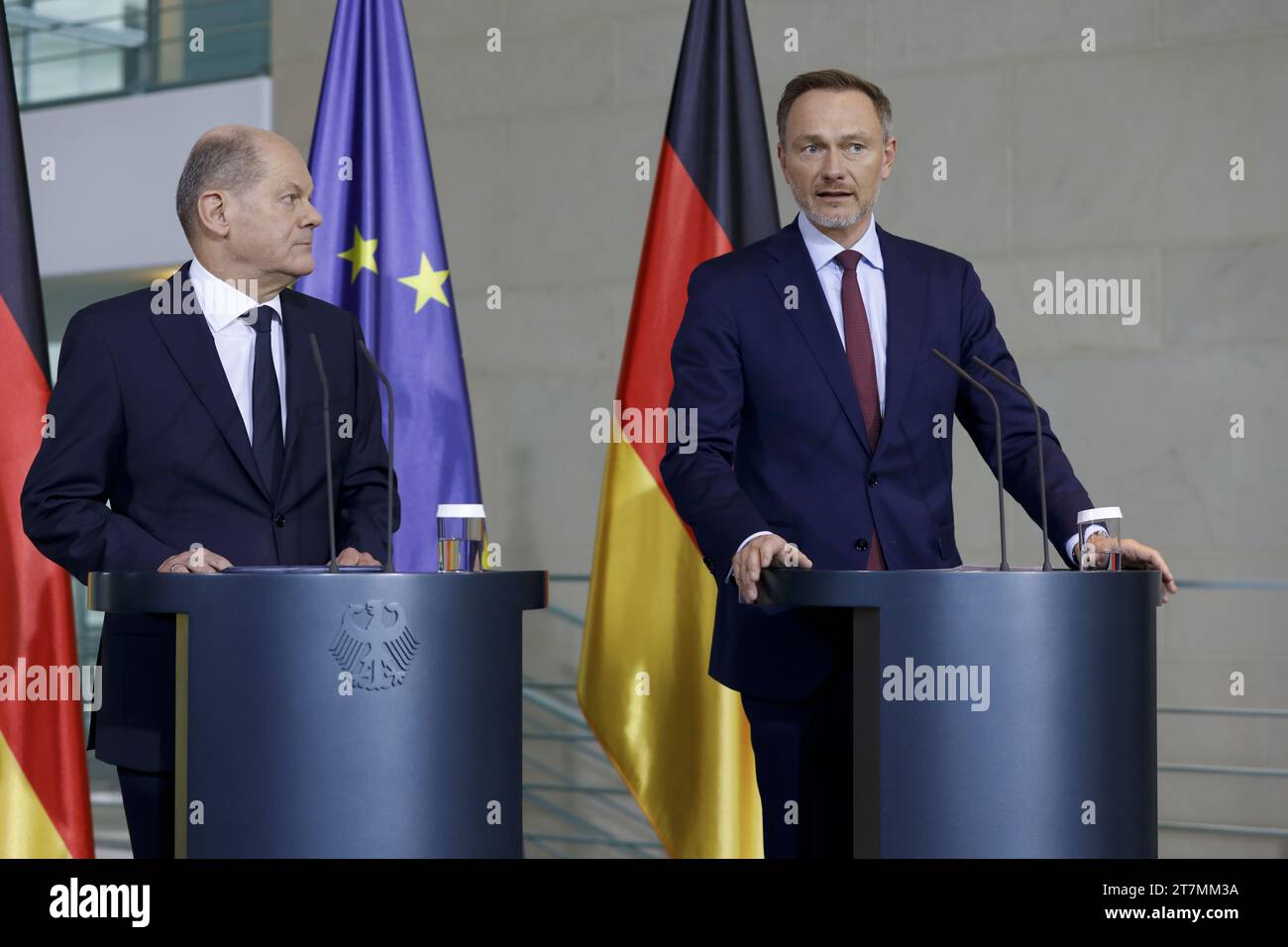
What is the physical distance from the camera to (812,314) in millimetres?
2682

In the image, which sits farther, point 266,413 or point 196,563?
point 266,413

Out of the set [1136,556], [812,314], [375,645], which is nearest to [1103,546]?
[1136,556]

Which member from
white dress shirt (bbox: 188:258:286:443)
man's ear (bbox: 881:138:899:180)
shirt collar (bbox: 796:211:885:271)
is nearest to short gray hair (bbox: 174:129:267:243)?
white dress shirt (bbox: 188:258:286:443)

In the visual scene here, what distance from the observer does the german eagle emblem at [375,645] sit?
2.11 metres

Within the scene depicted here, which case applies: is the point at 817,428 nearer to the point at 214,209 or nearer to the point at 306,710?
the point at 306,710

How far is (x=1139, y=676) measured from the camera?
7.02 feet

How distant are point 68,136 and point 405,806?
5664mm

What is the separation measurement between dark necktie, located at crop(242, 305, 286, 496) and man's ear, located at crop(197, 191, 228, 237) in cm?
22

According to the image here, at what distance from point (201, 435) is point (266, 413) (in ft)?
0.36

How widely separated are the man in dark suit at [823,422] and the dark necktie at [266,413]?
2.17 feet

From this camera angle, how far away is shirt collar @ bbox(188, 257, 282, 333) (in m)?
2.72

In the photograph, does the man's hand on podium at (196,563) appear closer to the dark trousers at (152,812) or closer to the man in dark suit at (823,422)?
the dark trousers at (152,812)

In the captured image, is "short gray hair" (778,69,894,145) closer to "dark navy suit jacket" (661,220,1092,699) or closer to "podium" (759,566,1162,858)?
"dark navy suit jacket" (661,220,1092,699)
